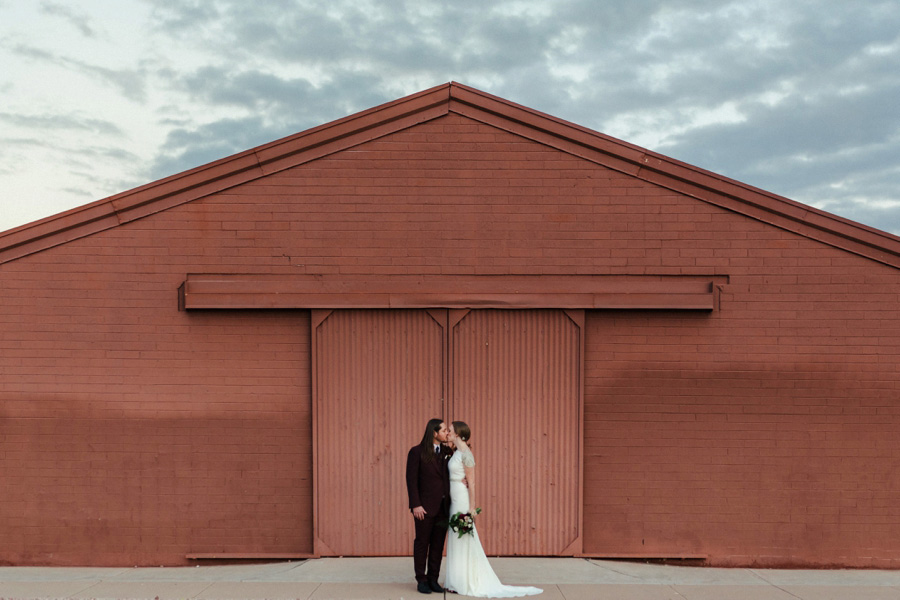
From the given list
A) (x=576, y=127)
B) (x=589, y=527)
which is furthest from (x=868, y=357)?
(x=576, y=127)

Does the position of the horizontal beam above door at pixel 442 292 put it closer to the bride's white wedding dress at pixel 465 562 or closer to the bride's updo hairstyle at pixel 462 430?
the bride's updo hairstyle at pixel 462 430

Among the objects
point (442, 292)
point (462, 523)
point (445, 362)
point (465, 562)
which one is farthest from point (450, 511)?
point (442, 292)

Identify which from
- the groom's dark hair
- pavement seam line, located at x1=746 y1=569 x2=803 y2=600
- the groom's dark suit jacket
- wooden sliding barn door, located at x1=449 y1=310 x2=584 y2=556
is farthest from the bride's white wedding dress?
pavement seam line, located at x1=746 y1=569 x2=803 y2=600

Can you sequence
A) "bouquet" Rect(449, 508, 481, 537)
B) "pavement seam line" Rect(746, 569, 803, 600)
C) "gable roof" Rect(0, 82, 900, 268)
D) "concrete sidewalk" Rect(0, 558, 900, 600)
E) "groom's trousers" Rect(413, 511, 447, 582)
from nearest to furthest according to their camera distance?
"bouquet" Rect(449, 508, 481, 537)
"groom's trousers" Rect(413, 511, 447, 582)
"concrete sidewalk" Rect(0, 558, 900, 600)
"pavement seam line" Rect(746, 569, 803, 600)
"gable roof" Rect(0, 82, 900, 268)

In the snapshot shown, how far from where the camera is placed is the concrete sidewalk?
7.19m

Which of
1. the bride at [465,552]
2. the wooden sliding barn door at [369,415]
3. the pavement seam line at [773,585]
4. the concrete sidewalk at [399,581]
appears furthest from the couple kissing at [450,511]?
the pavement seam line at [773,585]

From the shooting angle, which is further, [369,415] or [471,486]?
[369,415]

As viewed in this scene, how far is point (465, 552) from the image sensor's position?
699 cm

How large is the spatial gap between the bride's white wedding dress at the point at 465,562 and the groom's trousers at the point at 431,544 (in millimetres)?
117

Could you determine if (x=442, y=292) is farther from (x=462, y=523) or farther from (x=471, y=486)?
(x=462, y=523)

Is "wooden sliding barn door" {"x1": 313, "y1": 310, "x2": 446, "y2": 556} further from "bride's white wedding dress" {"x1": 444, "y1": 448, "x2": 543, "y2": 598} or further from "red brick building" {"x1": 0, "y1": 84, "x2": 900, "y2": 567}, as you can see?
"bride's white wedding dress" {"x1": 444, "y1": 448, "x2": 543, "y2": 598}

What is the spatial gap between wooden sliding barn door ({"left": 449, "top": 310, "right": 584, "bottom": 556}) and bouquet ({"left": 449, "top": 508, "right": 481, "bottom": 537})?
1.43 metres

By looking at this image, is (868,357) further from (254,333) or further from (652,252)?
(254,333)

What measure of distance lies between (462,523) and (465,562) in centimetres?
41
